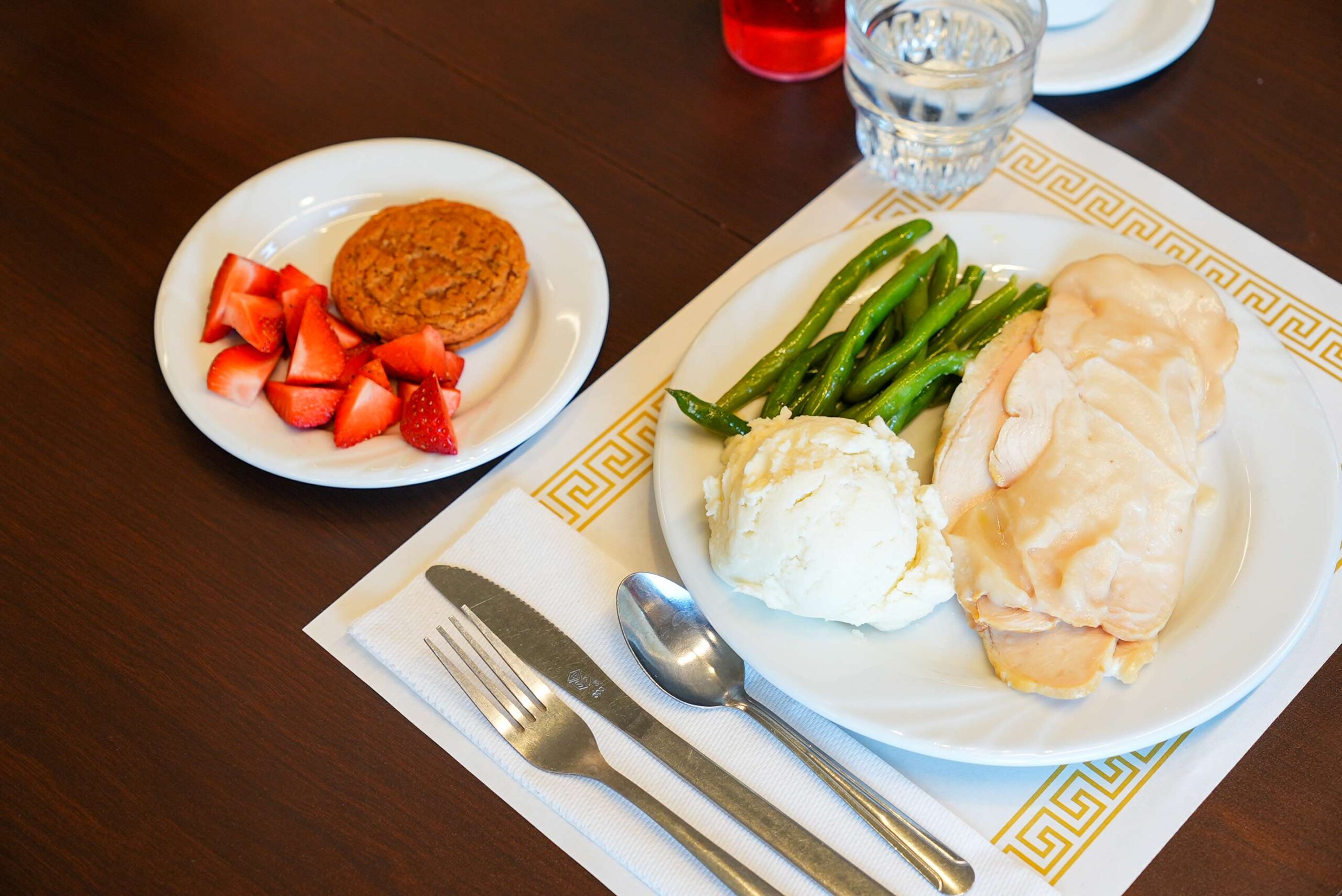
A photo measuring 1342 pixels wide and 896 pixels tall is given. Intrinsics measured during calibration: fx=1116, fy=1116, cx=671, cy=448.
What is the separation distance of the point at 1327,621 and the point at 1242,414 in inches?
14.6

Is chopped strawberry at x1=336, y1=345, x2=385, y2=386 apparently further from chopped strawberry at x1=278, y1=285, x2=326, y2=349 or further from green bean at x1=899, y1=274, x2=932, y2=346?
green bean at x1=899, y1=274, x2=932, y2=346

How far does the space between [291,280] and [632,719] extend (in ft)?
3.57

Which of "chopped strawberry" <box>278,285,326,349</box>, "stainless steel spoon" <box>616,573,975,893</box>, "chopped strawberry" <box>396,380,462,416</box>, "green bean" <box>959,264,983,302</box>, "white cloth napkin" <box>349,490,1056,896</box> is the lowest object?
"white cloth napkin" <box>349,490,1056,896</box>

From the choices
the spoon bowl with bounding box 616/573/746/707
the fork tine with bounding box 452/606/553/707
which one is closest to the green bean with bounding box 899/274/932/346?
the spoon bowl with bounding box 616/573/746/707

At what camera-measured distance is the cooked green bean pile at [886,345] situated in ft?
6.35

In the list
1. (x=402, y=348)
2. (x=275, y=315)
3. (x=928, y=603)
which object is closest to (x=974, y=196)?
(x=928, y=603)

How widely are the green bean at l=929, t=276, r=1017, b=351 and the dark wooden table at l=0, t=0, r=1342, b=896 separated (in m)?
0.52

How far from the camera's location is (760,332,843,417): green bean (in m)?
2.00

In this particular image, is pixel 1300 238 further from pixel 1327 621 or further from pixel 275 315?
pixel 275 315

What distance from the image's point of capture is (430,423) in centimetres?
194

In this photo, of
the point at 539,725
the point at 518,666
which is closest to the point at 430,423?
the point at 518,666

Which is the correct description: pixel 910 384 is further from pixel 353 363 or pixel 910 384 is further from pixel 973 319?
pixel 353 363

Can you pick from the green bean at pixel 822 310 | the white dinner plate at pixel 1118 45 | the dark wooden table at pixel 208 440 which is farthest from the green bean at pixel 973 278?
the white dinner plate at pixel 1118 45

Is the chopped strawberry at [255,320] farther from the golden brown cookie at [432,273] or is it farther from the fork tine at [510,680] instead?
the fork tine at [510,680]
